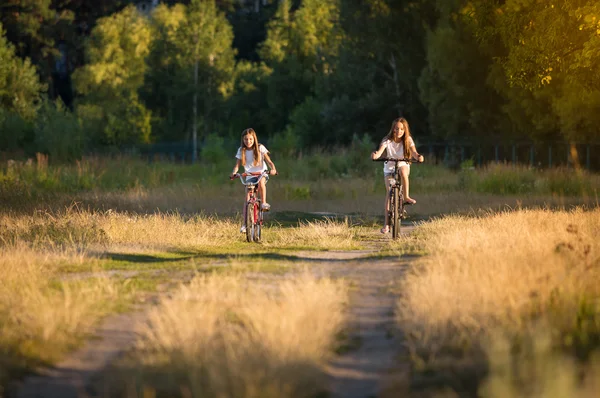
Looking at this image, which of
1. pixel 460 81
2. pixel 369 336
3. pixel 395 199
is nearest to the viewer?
pixel 369 336

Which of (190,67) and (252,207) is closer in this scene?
(252,207)

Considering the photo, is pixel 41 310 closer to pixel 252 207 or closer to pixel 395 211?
pixel 252 207

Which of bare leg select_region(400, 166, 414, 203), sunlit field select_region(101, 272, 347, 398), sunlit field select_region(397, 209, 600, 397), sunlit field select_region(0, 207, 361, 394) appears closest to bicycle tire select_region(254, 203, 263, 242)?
sunlit field select_region(0, 207, 361, 394)

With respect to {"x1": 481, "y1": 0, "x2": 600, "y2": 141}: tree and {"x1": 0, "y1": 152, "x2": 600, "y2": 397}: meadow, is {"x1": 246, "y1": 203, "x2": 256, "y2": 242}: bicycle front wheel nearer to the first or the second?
{"x1": 0, "y1": 152, "x2": 600, "y2": 397}: meadow

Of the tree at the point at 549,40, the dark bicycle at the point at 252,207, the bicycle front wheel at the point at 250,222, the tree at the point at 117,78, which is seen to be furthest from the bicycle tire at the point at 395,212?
the tree at the point at 117,78

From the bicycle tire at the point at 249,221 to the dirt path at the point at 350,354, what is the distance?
16.7 ft

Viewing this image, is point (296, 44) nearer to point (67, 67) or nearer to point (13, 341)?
point (67, 67)

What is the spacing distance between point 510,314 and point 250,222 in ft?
26.7

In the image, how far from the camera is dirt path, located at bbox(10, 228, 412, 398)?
7594 mm

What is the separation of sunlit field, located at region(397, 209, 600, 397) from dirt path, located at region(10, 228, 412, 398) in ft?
0.68

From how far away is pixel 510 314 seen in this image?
364 inches

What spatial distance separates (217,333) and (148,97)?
65.1 m

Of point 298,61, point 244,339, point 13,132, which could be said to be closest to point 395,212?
point 244,339

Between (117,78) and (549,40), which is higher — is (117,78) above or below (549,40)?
above
